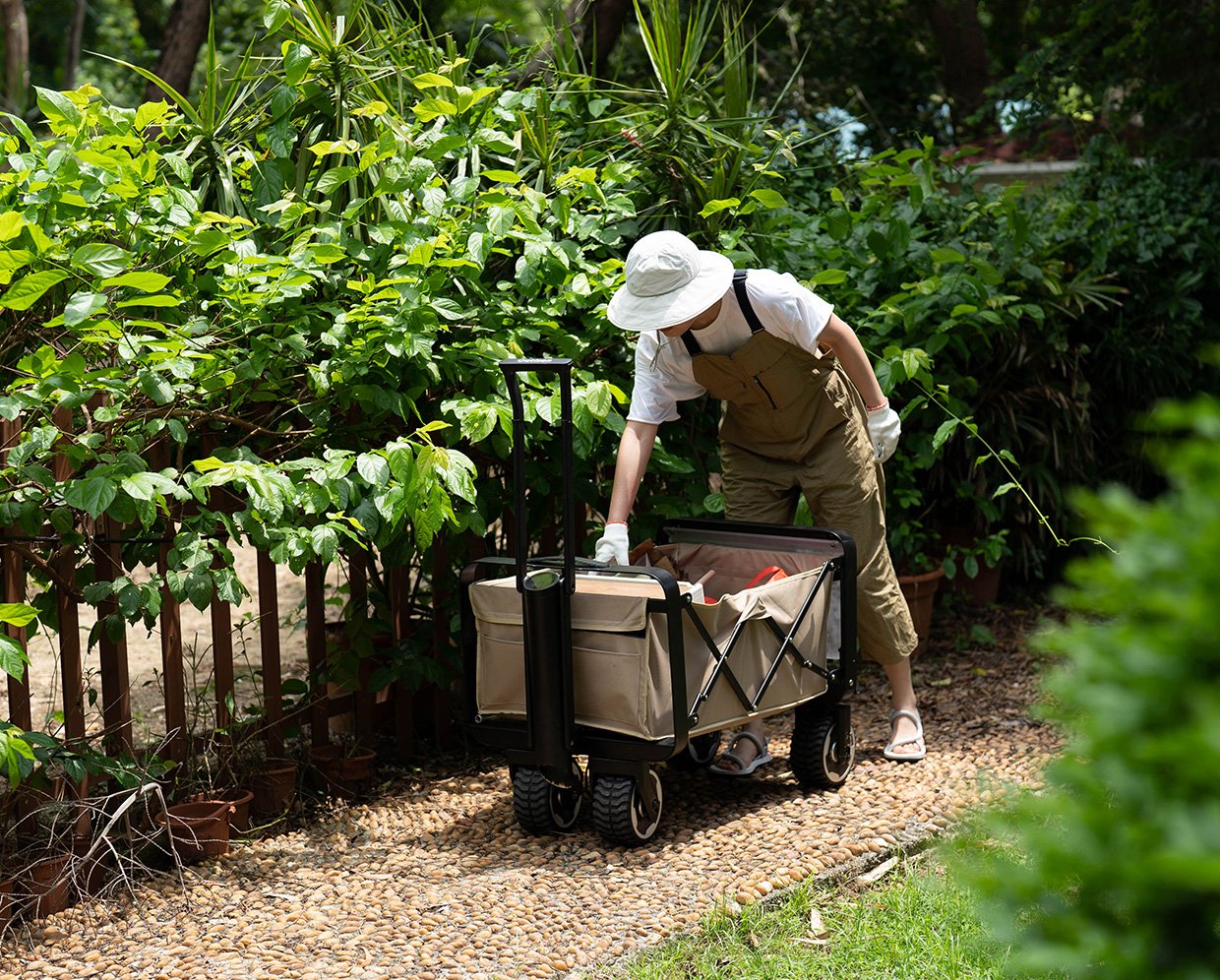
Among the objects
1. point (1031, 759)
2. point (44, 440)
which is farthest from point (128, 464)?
point (1031, 759)

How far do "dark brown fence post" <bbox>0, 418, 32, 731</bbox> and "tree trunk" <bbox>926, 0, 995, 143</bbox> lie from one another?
9299 mm

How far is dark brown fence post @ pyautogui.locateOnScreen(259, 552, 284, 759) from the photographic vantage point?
11.3ft

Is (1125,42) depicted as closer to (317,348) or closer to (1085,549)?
(1085,549)

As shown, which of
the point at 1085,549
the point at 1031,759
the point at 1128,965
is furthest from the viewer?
the point at 1085,549

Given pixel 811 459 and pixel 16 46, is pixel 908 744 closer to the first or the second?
pixel 811 459

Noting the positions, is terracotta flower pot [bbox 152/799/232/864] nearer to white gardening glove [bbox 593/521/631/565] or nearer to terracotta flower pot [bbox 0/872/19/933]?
terracotta flower pot [bbox 0/872/19/933]

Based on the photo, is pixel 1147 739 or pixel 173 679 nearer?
pixel 1147 739

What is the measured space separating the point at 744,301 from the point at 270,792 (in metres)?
1.82

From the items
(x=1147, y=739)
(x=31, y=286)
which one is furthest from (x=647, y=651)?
(x=1147, y=739)

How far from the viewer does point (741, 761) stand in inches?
144

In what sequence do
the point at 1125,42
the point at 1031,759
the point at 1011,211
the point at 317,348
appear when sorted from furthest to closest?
the point at 1125,42, the point at 1011,211, the point at 1031,759, the point at 317,348

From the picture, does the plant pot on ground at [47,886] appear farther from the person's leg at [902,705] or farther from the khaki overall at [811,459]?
the person's leg at [902,705]

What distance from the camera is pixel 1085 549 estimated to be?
5.62m

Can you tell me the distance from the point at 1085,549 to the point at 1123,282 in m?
1.21
